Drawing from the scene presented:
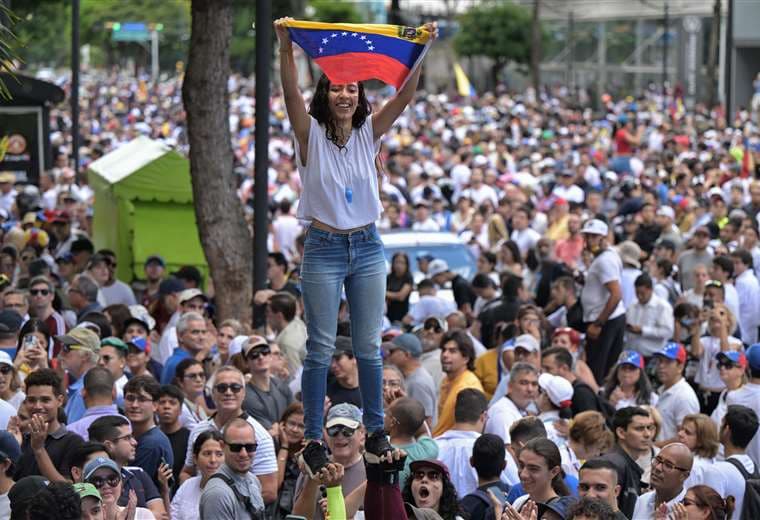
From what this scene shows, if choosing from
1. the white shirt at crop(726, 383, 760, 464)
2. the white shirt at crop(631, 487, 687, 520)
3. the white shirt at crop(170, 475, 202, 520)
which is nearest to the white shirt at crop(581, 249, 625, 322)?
the white shirt at crop(726, 383, 760, 464)

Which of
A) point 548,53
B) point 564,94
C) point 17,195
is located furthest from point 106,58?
point 17,195

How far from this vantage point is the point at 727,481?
8773 millimetres

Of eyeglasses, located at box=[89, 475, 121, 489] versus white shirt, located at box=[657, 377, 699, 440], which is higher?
eyeglasses, located at box=[89, 475, 121, 489]

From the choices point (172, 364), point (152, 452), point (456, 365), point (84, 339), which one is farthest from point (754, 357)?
point (84, 339)

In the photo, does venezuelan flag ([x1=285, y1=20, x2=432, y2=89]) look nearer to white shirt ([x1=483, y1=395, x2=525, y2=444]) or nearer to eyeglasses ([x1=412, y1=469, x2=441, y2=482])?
eyeglasses ([x1=412, y1=469, x2=441, y2=482])

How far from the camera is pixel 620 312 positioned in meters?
14.4

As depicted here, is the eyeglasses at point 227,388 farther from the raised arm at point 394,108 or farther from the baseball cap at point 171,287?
the baseball cap at point 171,287

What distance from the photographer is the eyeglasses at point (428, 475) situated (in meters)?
7.93

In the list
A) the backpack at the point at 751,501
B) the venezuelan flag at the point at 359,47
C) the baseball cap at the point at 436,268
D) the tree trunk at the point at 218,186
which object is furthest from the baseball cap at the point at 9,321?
the baseball cap at the point at 436,268

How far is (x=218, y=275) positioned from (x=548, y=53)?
2303 inches

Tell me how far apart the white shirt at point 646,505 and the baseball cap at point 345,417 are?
2028 millimetres

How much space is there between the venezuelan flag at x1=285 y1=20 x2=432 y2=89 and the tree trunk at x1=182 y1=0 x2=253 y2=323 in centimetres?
815

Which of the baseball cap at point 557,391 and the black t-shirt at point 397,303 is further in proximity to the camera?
the black t-shirt at point 397,303

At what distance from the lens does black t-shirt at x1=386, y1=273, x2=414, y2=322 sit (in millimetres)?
15867
